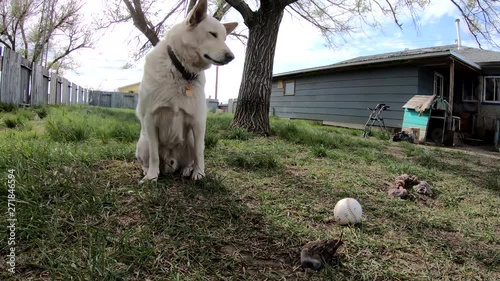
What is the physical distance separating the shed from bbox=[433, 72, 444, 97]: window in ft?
8.54

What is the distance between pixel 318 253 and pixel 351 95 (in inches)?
474

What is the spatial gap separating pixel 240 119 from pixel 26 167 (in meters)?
3.53

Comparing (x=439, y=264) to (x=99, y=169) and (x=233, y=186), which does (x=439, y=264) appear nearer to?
(x=233, y=186)

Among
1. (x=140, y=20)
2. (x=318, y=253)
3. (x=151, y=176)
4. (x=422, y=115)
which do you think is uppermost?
(x=140, y=20)

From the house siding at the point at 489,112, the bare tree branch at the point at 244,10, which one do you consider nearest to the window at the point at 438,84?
the house siding at the point at 489,112

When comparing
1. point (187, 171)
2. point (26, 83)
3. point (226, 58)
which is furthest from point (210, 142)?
point (26, 83)

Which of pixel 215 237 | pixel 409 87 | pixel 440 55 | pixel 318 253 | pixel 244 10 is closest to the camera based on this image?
pixel 318 253

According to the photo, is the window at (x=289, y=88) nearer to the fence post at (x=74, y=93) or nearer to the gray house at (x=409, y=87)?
the gray house at (x=409, y=87)

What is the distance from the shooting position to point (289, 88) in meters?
16.5

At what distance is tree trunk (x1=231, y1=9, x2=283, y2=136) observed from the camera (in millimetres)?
5219

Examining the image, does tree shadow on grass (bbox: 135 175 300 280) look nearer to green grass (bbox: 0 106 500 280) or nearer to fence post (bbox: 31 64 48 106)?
green grass (bbox: 0 106 500 280)

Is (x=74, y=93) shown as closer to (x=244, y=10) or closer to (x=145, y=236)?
(x=244, y=10)

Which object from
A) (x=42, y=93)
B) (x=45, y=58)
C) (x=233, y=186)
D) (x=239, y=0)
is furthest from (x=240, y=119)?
(x=45, y=58)

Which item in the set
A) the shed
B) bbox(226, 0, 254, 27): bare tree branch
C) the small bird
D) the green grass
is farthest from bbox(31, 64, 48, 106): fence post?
the shed
